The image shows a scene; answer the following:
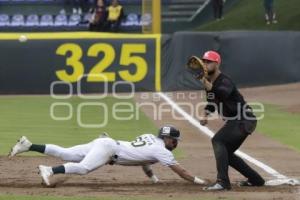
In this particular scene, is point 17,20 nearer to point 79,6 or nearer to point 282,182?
point 79,6

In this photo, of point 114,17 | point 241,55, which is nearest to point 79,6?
point 114,17

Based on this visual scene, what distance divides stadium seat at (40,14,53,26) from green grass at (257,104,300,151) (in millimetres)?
16256

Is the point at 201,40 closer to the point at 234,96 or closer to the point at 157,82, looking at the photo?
the point at 157,82

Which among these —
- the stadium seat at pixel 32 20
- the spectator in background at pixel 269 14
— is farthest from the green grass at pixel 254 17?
the stadium seat at pixel 32 20

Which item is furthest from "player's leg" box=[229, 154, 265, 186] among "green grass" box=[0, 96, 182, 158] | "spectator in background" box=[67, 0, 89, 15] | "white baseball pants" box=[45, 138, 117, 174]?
"spectator in background" box=[67, 0, 89, 15]

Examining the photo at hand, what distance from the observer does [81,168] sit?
Result: 33.0ft

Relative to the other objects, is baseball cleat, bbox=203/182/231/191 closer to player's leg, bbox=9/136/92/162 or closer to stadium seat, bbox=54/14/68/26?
player's leg, bbox=9/136/92/162

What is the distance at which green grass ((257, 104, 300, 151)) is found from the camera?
53.4 ft

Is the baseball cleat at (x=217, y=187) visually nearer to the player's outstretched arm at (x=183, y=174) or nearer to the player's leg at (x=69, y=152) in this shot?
the player's outstretched arm at (x=183, y=174)

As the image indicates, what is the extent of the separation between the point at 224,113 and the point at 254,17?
2636 centimetres

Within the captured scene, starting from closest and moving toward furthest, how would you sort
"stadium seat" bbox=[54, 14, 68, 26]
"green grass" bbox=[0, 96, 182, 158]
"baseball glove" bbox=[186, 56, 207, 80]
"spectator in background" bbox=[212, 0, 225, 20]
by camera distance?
"baseball glove" bbox=[186, 56, 207, 80] → "green grass" bbox=[0, 96, 182, 158] → "stadium seat" bbox=[54, 14, 68, 26] → "spectator in background" bbox=[212, 0, 225, 20]

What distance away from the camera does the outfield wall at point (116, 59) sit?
26.1 meters

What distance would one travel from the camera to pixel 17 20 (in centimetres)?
3669

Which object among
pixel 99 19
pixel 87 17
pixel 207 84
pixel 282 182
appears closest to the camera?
pixel 207 84
